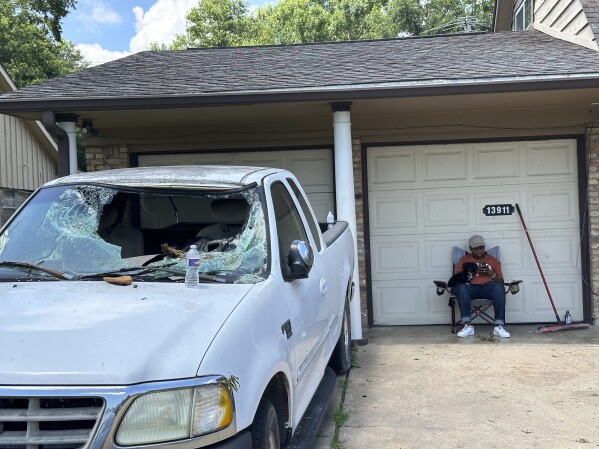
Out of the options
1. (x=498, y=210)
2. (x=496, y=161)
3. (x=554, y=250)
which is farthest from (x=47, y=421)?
(x=554, y=250)

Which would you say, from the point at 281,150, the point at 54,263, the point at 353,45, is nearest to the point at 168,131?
the point at 281,150

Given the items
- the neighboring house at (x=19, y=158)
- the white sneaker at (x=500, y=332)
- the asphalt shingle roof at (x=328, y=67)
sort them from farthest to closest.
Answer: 1. the neighboring house at (x=19, y=158)
2. the white sneaker at (x=500, y=332)
3. the asphalt shingle roof at (x=328, y=67)

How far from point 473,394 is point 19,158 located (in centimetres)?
1148

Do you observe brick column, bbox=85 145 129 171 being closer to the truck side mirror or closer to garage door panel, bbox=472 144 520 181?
garage door panel, bbox=472 144 520 181

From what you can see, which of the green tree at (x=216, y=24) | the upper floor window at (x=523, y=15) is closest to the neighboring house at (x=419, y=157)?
the upper floor window at (x=523, y=15)

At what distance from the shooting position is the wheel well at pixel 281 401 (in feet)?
10.6

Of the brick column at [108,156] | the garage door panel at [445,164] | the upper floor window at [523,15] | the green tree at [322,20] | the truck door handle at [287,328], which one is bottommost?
the truck door handle at [287,328]

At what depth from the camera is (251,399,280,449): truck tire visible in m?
2.87

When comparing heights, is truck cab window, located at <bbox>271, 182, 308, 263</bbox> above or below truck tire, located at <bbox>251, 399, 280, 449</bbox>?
above

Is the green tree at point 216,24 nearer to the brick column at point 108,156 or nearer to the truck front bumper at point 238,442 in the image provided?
the brick column at point 108,156

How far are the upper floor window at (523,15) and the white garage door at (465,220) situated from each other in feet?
14.0

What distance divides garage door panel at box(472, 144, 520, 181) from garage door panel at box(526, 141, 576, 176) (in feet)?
0.60

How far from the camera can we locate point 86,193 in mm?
4195

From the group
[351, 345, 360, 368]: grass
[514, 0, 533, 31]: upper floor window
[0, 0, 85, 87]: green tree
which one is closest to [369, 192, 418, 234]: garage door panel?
[351, 345, 360, 368]: grass
